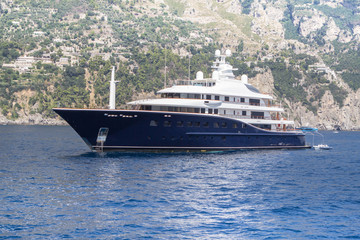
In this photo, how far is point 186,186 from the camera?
30.9m

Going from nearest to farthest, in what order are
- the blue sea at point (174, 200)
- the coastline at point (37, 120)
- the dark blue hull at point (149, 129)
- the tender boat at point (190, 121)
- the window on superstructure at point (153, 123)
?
the blue sea at point (174, 200) → the dark blue hull at point (149, 129) → the tender boat at point (190, 121) → the window on superstructure at point (153, 123) → the coastline at point (37, 120)

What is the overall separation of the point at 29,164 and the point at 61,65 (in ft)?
536

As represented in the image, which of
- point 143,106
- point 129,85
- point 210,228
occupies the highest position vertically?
point 129,85

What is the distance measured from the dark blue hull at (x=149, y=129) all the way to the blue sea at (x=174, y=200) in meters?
2.76

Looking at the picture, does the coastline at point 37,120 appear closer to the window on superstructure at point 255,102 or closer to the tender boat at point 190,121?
the tender boat at point 190,121

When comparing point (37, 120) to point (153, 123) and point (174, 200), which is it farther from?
point (174, 200)

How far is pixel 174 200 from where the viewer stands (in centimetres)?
2648

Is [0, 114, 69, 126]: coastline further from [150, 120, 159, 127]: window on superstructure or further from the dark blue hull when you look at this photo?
[150, 120, 159, 127]: window on superstructure

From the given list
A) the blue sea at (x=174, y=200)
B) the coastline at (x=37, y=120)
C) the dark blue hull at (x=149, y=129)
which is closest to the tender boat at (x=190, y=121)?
the dark blue hull at (x=149, y=129)

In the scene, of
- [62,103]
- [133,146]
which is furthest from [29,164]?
[62,103]

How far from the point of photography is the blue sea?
2086 cm

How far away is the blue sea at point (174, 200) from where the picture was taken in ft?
68.4

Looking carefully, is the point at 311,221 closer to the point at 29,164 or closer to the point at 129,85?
the point at 29,164

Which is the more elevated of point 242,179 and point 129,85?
point 129,85
